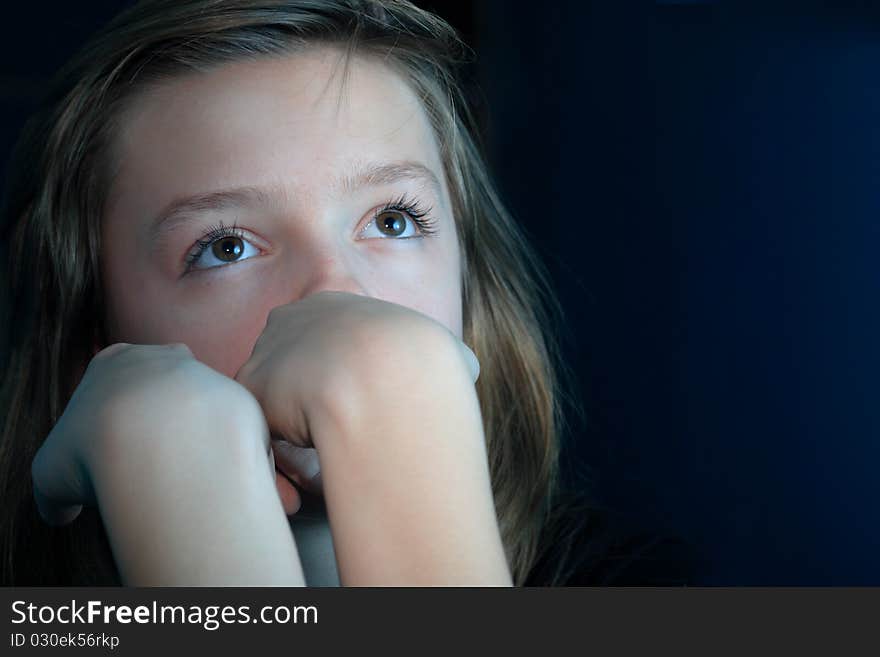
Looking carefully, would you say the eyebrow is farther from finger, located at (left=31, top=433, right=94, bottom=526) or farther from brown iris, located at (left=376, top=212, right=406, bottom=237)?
finger, located at (left=31, top=433, right=94, bottom=526)

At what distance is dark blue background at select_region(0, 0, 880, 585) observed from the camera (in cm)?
51

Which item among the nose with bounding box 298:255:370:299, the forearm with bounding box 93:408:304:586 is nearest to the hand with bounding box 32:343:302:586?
the forearm with bounding box 93:408:304:586

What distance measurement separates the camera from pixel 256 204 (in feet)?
1.53

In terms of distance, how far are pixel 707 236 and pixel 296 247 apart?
1.00 feet

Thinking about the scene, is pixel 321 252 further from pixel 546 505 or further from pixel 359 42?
pixel 546 505

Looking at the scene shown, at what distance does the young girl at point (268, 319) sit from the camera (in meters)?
0.31

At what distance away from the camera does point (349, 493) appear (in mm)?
320

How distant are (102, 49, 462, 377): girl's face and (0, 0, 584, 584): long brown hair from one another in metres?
0.02

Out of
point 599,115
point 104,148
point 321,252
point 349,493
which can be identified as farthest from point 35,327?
point 599,115

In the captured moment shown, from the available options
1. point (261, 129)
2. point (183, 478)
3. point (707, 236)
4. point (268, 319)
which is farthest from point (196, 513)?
point (707, 236)

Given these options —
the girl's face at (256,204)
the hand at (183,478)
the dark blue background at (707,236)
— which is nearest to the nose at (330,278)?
the girl's face at (256,204)

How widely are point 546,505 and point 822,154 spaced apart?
30 centimetres

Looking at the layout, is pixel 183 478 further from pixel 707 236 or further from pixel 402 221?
pixel 707 236

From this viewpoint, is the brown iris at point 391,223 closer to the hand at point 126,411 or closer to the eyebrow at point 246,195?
the eyebrow at point 246,195
